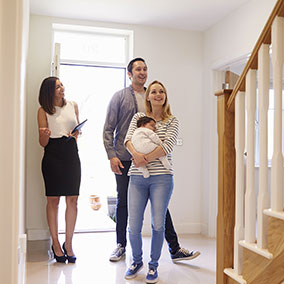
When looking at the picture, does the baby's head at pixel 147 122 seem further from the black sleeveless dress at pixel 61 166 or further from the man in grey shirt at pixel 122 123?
the black sleeveless dress at pixel 61 166

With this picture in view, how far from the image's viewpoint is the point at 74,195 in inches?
127

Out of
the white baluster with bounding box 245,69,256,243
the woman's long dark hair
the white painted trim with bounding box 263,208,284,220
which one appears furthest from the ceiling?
the white painted trim with bounding box 263,208,284,220

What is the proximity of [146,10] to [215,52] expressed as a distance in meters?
0.93

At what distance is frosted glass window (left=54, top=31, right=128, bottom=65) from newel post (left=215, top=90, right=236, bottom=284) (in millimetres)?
2522

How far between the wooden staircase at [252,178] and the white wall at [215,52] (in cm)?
163

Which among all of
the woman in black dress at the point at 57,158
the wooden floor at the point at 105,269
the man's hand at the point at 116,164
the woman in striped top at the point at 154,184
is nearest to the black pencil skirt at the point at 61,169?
the woman in black dress at the point at 57,158

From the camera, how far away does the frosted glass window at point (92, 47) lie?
432cm

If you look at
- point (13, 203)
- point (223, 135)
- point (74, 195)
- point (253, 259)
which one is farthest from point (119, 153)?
point (13, 203)

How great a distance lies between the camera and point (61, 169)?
3.19m

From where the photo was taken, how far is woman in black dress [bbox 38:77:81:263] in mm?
3188

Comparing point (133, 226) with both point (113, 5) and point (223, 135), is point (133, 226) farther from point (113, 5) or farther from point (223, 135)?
point (113, 5)

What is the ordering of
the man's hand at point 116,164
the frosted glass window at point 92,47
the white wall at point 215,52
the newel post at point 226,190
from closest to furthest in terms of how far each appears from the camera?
the newel post at point 226,190 < the man's hand at point 116,164 < the white wall at point 215,52 < the frosted glass window at point 92,47

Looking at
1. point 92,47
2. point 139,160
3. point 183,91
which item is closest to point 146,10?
point 92,47

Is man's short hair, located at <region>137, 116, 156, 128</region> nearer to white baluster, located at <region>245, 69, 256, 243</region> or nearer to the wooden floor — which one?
white baluster, located at <region>245, 69, 256, 243</region>
